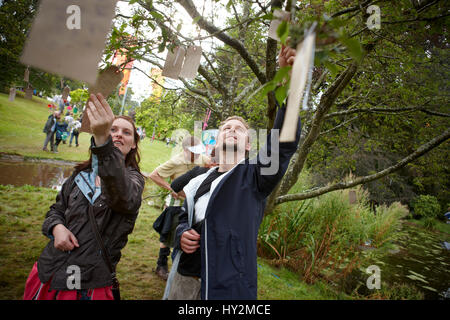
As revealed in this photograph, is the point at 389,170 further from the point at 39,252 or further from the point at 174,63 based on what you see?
the point at 39,252

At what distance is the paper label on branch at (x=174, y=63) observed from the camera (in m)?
1.68

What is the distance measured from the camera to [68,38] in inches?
34.9

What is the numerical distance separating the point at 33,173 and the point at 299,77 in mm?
8881

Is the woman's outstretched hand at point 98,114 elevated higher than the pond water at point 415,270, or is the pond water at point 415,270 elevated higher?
the woman's outstretched hand at point 98,114

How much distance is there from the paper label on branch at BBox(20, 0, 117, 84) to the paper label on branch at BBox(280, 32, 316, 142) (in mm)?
749

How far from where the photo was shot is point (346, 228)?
217 inches

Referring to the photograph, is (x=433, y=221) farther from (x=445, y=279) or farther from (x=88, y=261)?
(x=88, y=261)

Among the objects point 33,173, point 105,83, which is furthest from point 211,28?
point 33,173

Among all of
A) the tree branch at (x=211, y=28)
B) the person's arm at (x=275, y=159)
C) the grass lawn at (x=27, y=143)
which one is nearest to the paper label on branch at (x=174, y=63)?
the tree branch at (x=211, y=28)

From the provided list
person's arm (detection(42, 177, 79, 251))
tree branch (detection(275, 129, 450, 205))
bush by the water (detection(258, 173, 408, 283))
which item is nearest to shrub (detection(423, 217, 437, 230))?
bush by the water (detection(258, 173, 408, 283))

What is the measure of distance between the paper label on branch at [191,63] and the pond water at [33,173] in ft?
21.2

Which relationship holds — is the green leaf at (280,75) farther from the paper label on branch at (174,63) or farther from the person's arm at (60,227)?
the person's arm at (60,227)

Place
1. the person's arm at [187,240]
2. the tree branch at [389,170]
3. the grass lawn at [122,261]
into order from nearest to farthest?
the person's arm at [187,240] < the tree branch at [389,170] < the grass lawn at [122,261]
